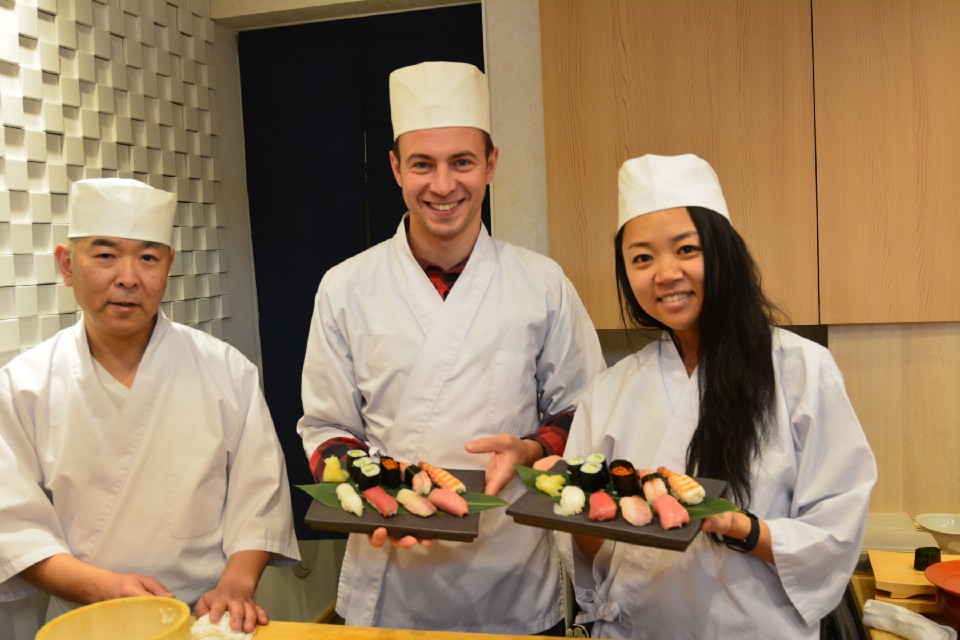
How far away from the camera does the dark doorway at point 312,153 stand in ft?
11.1

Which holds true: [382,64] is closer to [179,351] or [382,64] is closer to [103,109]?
[103,109]

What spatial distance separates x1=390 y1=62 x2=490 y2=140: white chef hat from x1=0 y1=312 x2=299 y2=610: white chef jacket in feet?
2.49

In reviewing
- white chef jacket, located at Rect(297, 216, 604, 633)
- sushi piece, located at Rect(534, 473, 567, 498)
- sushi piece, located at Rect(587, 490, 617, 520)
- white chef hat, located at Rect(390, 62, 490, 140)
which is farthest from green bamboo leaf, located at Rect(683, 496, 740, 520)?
white chef hat, located at Rect(390, 62, 490, 140)

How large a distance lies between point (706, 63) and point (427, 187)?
121cm

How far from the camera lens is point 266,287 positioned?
11.9 feet

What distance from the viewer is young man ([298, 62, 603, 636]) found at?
73.4 inches

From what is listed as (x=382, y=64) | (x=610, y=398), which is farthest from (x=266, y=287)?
(x=610, y=398)

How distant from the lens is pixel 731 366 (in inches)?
60.7

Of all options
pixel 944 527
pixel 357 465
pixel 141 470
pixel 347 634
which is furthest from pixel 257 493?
pixel 944 527

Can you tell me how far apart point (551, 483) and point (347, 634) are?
439 millimetres

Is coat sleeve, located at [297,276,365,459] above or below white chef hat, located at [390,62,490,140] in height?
below

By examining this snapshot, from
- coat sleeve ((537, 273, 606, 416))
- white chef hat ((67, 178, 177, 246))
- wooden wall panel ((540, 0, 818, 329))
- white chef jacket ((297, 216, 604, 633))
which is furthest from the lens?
wooden wall panel ((540, 0, 818, 329))

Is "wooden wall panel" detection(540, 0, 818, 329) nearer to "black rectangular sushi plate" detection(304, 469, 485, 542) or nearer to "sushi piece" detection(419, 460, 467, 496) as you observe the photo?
"sushi piece" detection(419, 460, 467, 496)

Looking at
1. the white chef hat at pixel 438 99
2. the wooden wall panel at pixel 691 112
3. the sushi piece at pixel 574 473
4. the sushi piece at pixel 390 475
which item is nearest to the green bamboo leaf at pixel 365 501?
the sushi piece at pixel 390 475
